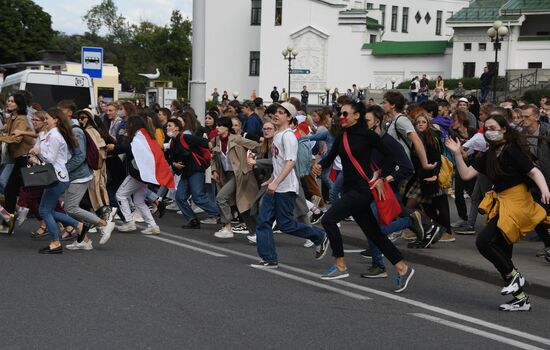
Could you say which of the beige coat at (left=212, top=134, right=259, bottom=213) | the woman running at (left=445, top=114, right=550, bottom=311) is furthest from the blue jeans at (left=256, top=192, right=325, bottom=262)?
the woman running at (left=445, top=114, right=550, bottom=311)

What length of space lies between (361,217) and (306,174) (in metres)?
3.36

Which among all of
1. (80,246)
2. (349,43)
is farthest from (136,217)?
(349,43)

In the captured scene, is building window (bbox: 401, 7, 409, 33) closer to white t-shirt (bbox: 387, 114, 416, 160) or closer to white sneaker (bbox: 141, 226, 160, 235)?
white sneaker (bbox: 141, 226, 160, 235)

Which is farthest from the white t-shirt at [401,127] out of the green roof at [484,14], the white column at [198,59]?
the green roof at [484,14]

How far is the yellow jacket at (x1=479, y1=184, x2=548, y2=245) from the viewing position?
28.6ft

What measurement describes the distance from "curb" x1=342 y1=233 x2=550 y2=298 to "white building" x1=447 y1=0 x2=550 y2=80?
48837 mm

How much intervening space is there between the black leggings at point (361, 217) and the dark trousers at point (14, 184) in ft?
16.8

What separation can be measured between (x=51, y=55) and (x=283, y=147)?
31227mm

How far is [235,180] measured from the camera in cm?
1327

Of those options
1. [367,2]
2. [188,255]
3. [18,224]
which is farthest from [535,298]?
[367,2]

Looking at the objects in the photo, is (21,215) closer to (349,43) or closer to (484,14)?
(484,14)

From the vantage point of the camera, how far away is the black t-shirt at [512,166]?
870cm

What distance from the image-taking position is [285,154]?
10.4 meters

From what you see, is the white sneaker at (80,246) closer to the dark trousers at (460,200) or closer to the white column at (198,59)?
the dark trousers at (460,200)
